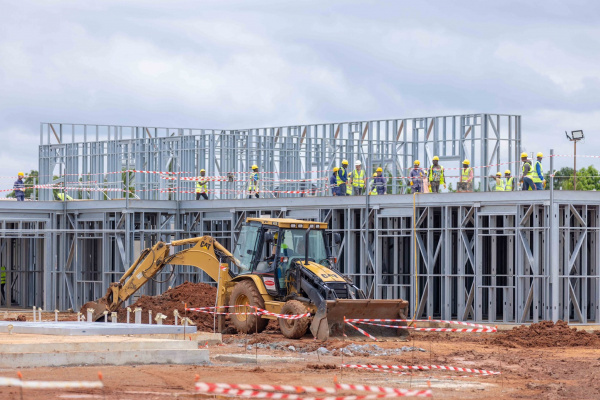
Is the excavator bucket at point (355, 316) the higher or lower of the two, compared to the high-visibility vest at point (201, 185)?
lower

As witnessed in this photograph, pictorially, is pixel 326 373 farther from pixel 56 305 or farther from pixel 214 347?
pixel 56 305

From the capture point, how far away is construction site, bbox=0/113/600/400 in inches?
671

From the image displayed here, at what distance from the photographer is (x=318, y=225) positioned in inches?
938

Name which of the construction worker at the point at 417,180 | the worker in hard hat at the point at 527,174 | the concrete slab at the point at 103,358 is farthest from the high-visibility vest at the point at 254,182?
the concrete slab at the point at 103,358

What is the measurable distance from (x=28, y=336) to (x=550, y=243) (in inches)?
530

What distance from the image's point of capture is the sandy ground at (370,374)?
1508cm

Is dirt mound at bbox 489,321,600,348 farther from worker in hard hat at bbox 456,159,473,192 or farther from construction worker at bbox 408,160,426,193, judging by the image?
→ construction worker at bbox 408,160,426,193

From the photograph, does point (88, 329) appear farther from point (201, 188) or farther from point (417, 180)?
point (201, 188)

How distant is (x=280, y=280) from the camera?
923 inches

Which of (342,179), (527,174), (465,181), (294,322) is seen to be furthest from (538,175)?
(294,322)

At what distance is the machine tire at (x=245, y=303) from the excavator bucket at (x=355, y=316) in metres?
1.88

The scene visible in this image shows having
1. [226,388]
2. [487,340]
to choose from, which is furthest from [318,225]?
[226,388]

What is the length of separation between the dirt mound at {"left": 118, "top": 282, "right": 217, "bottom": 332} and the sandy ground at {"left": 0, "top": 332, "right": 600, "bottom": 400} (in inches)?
139

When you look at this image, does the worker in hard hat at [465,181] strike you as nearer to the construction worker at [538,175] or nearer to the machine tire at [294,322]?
the construction worker at [538,175]
